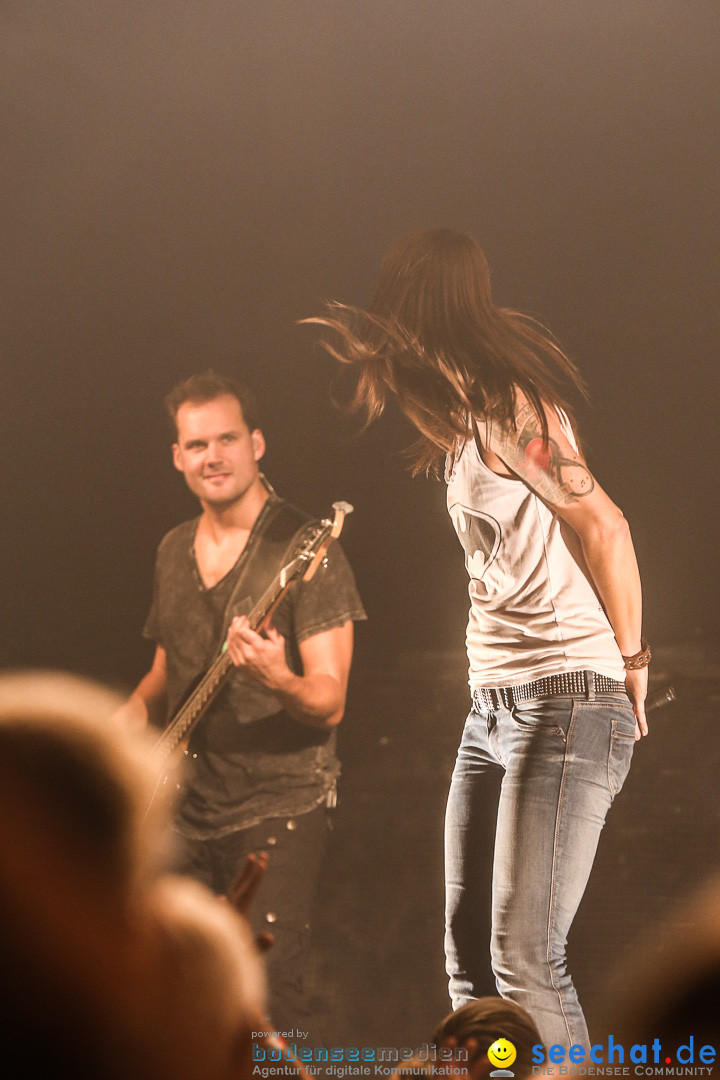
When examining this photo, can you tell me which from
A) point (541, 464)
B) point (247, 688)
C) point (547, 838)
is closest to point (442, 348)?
point (541, 464)

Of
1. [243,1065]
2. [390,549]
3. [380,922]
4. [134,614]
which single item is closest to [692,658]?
[390,549]

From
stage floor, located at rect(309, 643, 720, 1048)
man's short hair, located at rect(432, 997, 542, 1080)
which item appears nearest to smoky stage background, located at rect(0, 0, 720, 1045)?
stage floor, located at rect(309, 643, 720, 1048)

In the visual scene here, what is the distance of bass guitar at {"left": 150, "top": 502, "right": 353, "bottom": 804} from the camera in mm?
2238

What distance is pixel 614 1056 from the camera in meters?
1.93

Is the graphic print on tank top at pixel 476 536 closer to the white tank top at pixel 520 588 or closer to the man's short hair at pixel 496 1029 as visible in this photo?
Result: the white tank top at pixel 520 588

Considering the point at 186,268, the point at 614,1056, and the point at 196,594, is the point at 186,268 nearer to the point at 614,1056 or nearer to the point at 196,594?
the point at 196,594

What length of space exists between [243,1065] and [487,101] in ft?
7.15

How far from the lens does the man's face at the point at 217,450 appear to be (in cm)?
236

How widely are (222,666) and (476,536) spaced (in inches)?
25.6

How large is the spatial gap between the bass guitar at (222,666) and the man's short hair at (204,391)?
0.41m

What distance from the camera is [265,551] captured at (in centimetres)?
230

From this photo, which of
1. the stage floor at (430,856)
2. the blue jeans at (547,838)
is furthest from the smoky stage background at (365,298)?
the blue jeans at (547,838)

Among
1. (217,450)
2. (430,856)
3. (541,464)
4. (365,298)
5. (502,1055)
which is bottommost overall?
(502,1055)

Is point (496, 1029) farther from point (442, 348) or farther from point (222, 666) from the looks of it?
point (442, 348)
